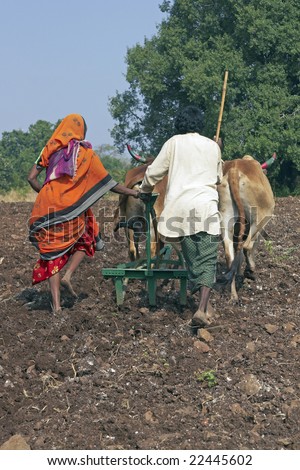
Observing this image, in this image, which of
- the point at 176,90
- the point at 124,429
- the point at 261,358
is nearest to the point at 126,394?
the point at 124,429

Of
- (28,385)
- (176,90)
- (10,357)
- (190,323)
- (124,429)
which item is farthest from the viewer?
(176,90)

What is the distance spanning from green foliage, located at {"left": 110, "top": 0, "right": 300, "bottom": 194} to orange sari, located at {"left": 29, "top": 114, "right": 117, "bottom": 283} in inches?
671

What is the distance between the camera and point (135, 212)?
27.7ft

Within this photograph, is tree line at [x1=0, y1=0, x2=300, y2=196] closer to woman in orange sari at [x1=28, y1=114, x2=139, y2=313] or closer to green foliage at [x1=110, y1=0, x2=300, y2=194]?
green foliage at [x1=110, y1=0, x2=300, y2=194]

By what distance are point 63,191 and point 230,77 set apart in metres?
18.9

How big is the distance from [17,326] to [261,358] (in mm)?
2245

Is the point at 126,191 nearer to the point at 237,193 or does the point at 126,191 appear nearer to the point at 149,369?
the point at 237,193

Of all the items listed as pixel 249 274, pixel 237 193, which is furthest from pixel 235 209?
pixel 249 274

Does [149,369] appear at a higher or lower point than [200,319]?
lower

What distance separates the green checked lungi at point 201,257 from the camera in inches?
265

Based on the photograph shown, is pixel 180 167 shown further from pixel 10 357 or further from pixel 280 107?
pixel 280 107

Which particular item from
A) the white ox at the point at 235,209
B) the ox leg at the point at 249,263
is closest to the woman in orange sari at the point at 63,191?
the white ox at the point at 235,209

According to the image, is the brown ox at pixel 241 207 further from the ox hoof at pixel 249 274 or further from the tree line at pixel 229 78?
the tree line at pixel 229 78

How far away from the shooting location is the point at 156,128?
1110 inches
